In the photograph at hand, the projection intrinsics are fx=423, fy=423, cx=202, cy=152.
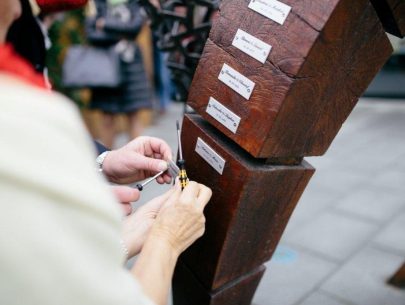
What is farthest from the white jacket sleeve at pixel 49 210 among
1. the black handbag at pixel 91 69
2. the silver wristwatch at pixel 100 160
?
the black handbag at pixel 91 69

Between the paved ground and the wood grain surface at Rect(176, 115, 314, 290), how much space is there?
794mm

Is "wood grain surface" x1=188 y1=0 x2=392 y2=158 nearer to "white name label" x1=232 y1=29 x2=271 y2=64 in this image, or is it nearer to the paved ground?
"white name label" x1=232 y1=29 x2=271 y2=64

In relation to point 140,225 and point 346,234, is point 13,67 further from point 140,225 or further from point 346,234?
point 346,234

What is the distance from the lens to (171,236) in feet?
3.42

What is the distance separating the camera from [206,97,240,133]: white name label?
3.62ft

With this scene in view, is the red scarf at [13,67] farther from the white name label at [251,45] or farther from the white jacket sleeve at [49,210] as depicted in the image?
the white name label at [251,45]

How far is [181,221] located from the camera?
1057mm

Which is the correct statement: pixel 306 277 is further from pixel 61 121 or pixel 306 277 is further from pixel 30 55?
pixel 61 121

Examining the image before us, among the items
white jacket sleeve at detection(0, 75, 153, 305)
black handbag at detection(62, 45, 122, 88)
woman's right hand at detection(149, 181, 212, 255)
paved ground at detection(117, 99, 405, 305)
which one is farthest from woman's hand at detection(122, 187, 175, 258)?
black handbag at detection(62, 45, 122, 88)

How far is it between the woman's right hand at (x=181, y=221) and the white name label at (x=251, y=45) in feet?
1.22

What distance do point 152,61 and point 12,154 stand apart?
18.4ft

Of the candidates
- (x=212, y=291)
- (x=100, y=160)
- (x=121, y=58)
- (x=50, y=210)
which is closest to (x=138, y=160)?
(x=100, y=160)

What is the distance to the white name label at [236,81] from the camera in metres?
1.06

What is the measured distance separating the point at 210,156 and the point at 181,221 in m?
0.23
